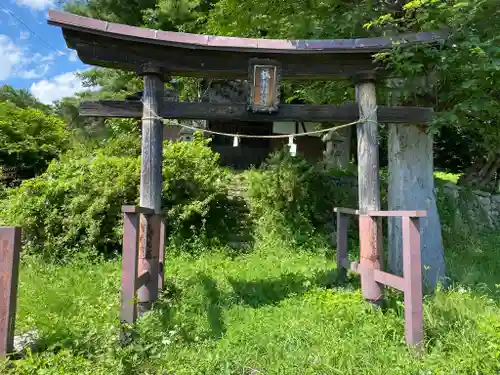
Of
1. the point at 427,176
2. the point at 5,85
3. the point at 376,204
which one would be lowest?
the point at 376,204

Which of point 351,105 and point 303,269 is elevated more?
point 351,105

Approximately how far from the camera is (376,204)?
4.96 meters

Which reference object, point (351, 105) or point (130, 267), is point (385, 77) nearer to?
point (351, 105)

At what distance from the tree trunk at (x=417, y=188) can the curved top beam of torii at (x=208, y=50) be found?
4.79 feet

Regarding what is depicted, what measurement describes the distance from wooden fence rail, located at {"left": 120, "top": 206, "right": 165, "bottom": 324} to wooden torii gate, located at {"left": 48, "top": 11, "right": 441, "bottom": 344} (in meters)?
0.02

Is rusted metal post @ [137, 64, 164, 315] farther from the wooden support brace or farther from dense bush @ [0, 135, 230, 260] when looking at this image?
dense bush @ [0, 135, 230, 260]

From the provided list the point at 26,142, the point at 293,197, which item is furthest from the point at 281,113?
the point at 26,142

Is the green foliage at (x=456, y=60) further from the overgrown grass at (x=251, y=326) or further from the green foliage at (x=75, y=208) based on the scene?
the green foliage at (x=75, y=208)

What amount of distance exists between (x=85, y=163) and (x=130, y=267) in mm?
5480

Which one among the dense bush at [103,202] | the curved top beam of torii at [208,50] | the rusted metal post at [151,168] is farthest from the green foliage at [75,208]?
the curved top beam of torii at [208,50]

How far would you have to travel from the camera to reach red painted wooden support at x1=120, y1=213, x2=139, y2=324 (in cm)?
351

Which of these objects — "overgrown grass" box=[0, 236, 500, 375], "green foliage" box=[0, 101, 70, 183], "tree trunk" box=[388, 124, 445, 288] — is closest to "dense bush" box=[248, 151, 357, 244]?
"overgrown grass" box=[0, 236, 500, 375]

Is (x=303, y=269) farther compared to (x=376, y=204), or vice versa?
(x=303, y=269)

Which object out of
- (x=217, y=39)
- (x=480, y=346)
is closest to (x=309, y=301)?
(x=480, y=346)
